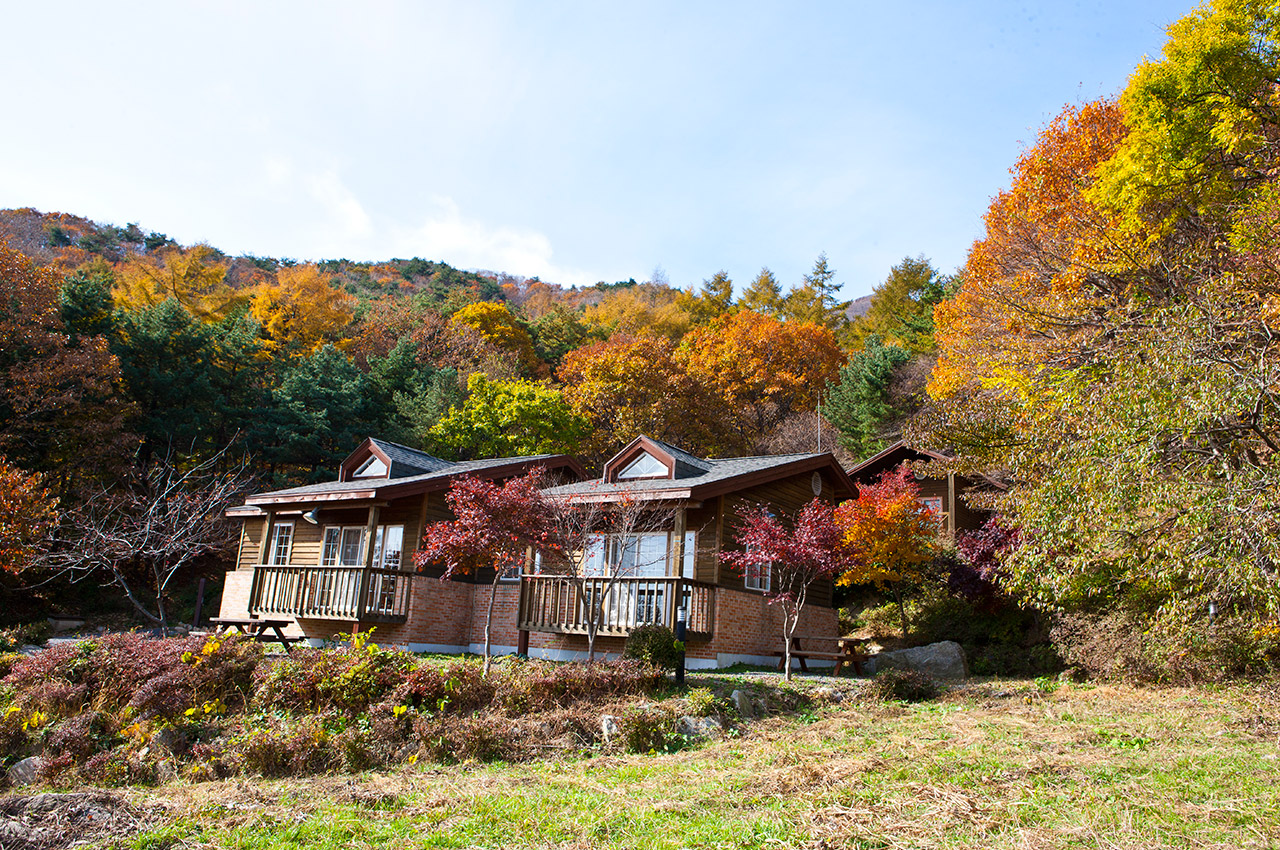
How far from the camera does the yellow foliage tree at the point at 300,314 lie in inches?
1679

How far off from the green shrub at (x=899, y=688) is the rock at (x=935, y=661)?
218 cm

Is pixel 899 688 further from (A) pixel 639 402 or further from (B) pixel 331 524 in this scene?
(A) pixel 639 402

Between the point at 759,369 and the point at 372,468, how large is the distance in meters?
22.0

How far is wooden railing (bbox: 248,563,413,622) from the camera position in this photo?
17.4 meters

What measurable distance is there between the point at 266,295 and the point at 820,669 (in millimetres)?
36701

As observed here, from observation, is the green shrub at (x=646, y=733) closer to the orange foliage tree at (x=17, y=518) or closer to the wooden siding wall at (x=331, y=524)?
the wooden siding wall at (x=331, y=524)

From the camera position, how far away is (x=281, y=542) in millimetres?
22562

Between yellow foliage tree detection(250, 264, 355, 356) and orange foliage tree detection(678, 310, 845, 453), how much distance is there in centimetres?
1885

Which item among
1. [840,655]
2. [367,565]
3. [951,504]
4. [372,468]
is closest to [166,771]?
[367,565]

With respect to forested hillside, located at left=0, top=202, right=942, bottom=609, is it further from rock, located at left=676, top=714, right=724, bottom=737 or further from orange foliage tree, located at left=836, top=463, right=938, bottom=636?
orange foliage tree, located at left=836, top=463, right=938, bottom=636

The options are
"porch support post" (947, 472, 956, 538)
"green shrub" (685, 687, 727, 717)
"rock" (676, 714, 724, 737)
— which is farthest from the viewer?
"porch support post" (947, 472, 956, 538)

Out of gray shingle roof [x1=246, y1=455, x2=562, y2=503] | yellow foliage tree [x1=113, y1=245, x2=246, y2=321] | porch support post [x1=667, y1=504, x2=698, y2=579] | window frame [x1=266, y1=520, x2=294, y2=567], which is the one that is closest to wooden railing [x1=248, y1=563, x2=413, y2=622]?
gray shingle roof [x1=246, y1=455, x2=562, y2=503]

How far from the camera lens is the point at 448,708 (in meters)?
10.7

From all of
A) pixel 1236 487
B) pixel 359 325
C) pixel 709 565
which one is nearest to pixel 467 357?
pixel 359 325
